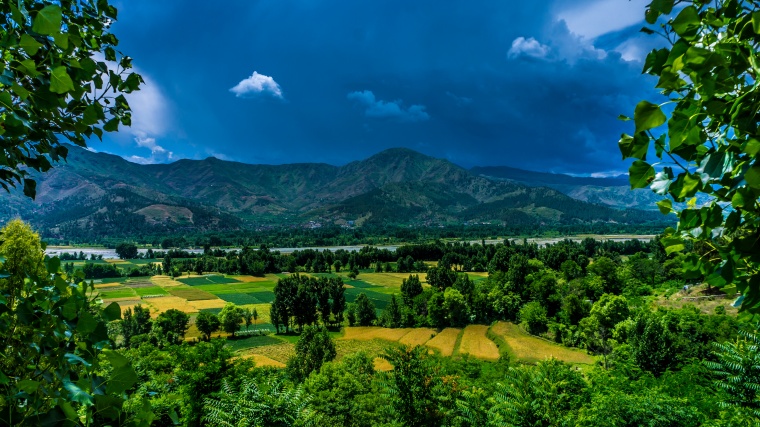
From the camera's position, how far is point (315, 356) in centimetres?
3944

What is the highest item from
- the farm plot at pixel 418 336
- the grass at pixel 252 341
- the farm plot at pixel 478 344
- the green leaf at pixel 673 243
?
the green leaf at pixel 673 243

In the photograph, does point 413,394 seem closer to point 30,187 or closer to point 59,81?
point 30,187

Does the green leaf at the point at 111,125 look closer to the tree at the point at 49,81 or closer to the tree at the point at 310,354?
the tree at the point at 49,81

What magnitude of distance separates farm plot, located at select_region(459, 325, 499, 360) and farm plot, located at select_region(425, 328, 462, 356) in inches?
49.6

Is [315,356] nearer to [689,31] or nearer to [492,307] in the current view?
[492,307]

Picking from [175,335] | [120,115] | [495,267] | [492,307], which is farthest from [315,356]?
[495,267]

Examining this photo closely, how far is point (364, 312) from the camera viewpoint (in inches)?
2621

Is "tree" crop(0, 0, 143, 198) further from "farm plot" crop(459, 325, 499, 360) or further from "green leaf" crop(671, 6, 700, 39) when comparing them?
"farm plot" crop(459, 325, 499, 360)

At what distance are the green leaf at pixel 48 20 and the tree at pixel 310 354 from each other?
129 ft

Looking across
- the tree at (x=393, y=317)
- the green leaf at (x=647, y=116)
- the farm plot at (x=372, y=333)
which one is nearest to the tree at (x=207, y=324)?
the farm plot at (x=372, y=333)

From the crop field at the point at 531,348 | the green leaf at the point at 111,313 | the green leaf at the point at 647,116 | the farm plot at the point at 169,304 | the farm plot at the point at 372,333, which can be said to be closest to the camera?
the green leaf at the point at 647,116

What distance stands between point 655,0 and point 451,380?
19557mm

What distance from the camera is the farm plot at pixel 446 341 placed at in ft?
160

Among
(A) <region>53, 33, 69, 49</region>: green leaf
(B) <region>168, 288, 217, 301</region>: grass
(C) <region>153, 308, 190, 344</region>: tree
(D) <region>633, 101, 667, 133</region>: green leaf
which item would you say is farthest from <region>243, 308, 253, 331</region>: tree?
(D) <region>633, 101, 667, 133</region>: green leaf
